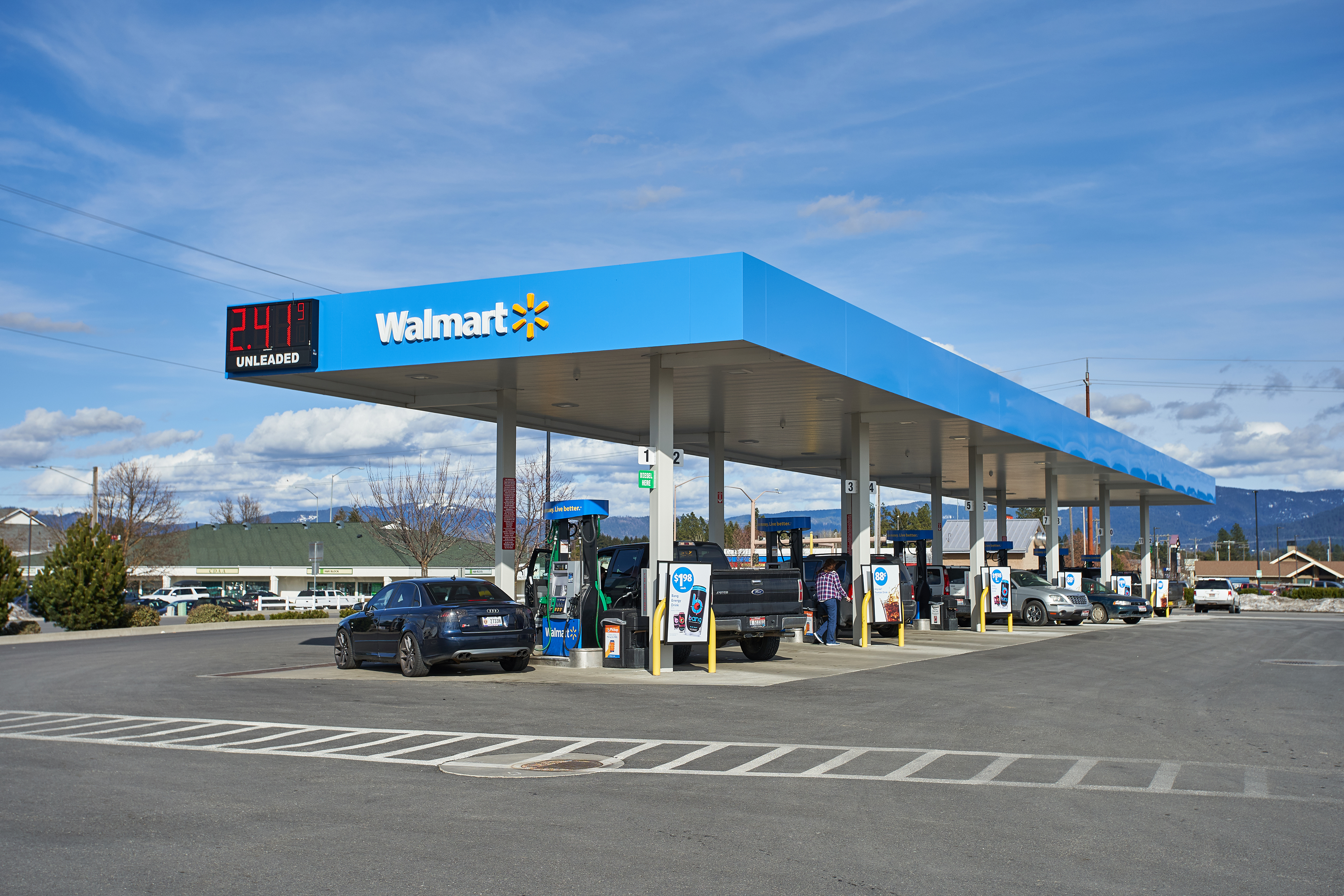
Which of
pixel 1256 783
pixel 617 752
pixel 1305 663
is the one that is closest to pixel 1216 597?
pixel 1305 663

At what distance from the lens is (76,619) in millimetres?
34688

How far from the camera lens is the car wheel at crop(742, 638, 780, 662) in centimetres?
2155

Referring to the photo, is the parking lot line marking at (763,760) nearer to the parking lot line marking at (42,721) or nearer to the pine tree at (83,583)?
the parking lot line marking at (42,721)

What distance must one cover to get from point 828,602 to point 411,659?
1101cm

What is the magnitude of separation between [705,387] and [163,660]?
38.8ft

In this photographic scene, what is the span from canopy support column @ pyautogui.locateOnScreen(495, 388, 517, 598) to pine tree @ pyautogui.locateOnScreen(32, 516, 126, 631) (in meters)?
17.6

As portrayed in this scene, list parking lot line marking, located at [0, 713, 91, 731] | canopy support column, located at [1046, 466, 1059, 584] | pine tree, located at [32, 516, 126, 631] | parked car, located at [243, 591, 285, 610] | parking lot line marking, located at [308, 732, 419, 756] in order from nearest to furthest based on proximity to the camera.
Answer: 1. parking lot line marking, located at [308, 732, 419, 756]
2. parking lot line marking, located at [0, 713, 91, 731]
3. pine tree, located at [32, 516, 126, 631]
4. canopy support column, located at [1046, 466, 1059, 584]
5. parked car, located at [243, 591, 285, 610]

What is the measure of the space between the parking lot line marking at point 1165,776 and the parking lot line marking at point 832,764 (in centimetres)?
243

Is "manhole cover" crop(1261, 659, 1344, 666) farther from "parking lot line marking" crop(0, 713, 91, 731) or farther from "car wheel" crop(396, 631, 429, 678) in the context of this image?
"parking lot line marking" crop(0, 713, 91, 731)

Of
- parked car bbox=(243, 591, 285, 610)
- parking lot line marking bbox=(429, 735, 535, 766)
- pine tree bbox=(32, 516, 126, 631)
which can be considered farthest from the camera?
parked car bbox=(243, 591, 285, 610)

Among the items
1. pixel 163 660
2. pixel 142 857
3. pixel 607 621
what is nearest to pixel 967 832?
pixel 142 857

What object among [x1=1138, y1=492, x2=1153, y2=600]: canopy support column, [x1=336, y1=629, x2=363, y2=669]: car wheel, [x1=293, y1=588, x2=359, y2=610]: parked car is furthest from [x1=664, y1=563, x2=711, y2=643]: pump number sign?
[x1=293, y1=588, x2=359, y2=610]: parked car

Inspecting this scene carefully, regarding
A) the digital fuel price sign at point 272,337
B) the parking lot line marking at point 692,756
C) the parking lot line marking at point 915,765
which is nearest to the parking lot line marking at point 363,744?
the parking lot line marking at point 692,756

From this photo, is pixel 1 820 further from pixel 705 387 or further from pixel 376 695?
pixel 705 387
